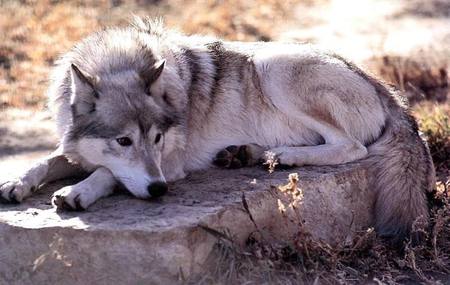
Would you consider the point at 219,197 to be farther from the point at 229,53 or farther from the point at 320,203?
the point at 229,53

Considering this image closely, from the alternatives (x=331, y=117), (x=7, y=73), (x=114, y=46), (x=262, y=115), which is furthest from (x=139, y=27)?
(x=7, y=73)

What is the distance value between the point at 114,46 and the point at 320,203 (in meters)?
1.54

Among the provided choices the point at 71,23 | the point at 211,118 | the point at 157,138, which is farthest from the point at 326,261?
the point at 71,23

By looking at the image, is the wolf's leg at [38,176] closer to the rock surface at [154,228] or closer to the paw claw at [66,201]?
the rock surface at [154,228]

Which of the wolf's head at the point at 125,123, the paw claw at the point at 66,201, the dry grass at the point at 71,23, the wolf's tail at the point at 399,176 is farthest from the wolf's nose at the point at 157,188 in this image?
the dry grass at the point at 71,23

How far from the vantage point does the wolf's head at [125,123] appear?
176 inches

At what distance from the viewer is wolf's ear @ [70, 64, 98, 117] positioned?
4555 millimetres

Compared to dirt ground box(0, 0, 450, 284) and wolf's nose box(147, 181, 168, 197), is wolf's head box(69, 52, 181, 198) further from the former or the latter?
dirt ground box(0, 0, 450, 284)

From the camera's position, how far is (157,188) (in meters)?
4.41

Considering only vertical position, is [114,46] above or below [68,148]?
above

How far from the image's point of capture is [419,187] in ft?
16.3

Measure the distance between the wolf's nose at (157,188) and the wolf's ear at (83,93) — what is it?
56 cm

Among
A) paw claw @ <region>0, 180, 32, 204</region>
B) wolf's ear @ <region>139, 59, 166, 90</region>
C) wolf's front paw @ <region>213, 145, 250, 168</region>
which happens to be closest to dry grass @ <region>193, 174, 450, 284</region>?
wolf's front paw @ <region>213, 145, 250, 168</region>

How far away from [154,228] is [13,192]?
97 cm
